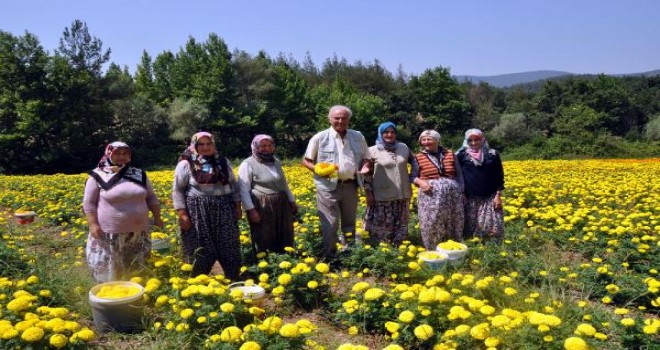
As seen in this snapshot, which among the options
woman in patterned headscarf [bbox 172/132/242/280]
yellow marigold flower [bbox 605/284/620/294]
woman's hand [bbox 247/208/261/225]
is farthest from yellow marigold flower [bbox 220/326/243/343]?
yellow marigold flower [bbox 605/284/620/294]

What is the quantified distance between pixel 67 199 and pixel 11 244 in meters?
4.45

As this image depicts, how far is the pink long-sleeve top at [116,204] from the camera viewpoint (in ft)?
13.3

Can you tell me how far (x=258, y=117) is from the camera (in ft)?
108

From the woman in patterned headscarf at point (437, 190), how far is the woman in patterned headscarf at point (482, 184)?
196 mm

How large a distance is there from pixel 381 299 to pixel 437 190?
2.11 metres

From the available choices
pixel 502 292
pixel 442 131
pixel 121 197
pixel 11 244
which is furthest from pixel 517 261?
pixel 442 131

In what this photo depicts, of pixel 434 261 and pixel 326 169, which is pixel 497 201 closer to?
pixel 434 261

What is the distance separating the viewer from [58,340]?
270cm

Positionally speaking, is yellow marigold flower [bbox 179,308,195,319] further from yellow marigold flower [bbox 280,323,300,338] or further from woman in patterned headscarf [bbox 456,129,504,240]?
woman in patterned headscarf [bbox 456,129,504,240]

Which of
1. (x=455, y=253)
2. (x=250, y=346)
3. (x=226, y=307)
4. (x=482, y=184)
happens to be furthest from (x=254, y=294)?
(x=482, y=184)

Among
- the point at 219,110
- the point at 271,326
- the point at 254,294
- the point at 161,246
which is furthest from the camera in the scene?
the point at 219,110

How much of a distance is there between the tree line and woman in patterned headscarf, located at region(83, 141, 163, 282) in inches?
976

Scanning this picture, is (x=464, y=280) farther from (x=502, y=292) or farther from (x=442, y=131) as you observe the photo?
(x=442, y=131)

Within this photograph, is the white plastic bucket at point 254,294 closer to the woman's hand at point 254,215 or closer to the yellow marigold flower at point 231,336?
the yellow marigold flower at point 231,336
